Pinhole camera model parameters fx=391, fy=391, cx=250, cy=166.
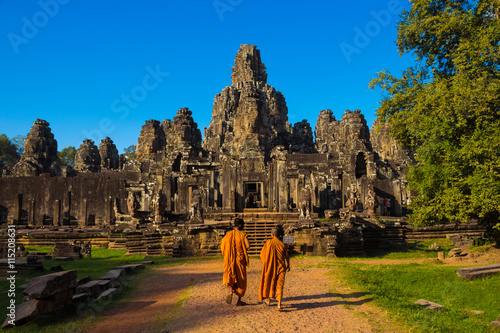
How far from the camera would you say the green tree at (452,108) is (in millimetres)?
10180

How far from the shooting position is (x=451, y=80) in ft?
39.0

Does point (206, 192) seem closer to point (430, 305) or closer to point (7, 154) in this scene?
point (430, 305)

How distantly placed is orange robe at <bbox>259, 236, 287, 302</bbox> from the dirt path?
270mm

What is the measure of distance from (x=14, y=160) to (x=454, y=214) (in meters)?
56.8

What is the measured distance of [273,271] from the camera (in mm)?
6336

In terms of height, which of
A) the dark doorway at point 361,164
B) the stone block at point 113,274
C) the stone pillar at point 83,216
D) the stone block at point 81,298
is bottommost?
the stone block at point 81,298

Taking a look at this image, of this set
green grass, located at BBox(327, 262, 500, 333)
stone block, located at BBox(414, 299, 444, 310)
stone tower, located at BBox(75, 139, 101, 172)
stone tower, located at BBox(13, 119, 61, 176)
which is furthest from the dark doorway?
stone tower, located at BBox(75, 139, 101, 172)

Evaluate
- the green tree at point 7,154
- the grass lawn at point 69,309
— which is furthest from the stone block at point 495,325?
the green tree at point 7,154

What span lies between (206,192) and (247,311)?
17.7m

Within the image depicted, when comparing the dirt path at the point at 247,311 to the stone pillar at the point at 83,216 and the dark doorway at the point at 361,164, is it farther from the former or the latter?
the dark doorway at the point at 361,164

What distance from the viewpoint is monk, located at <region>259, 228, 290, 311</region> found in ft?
20.7

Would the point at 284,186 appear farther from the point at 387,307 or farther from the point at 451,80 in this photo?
the point at 387,307

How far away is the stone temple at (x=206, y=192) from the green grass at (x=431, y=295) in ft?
16.5

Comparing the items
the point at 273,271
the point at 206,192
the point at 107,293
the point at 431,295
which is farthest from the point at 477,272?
the point at 206,192
